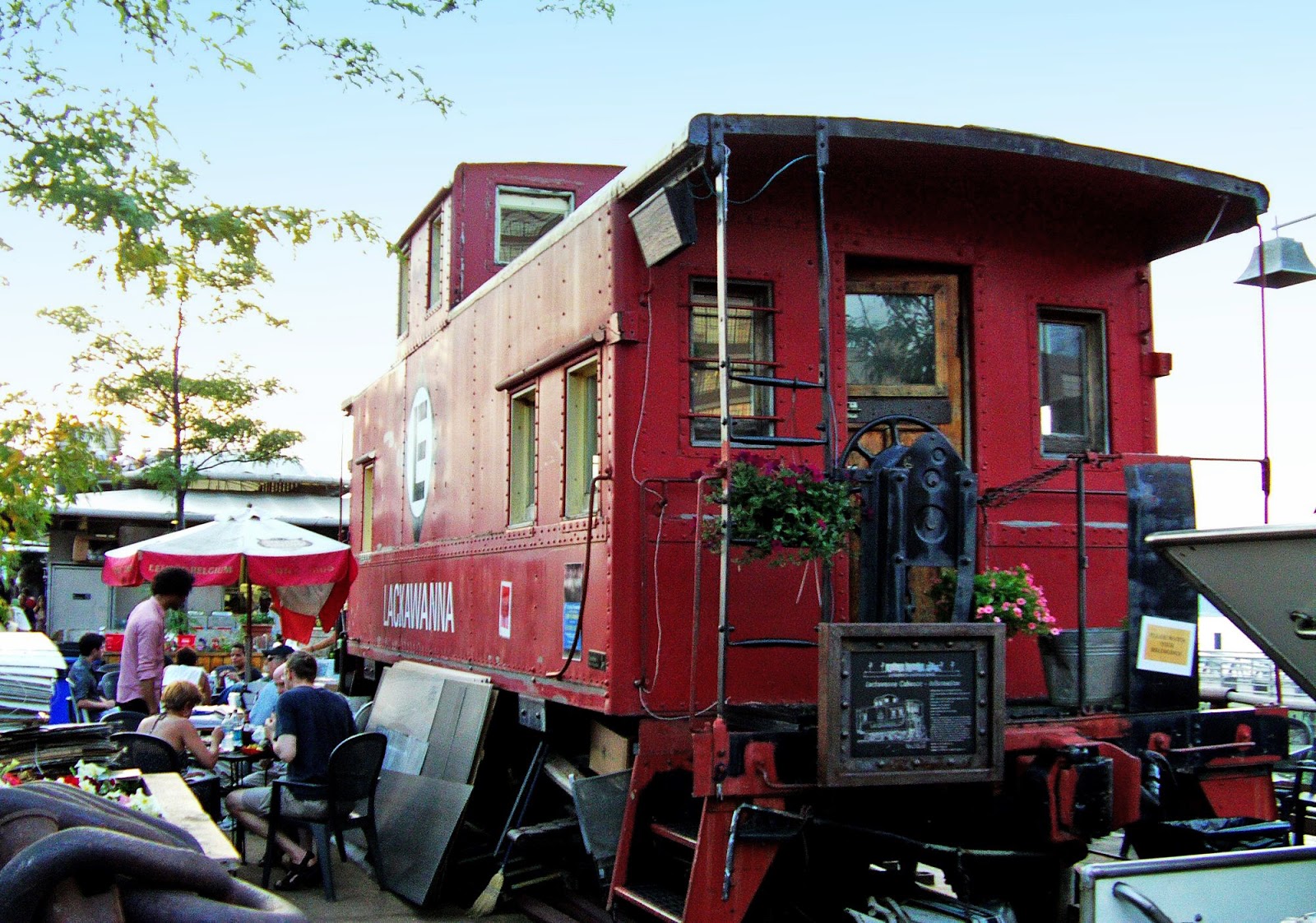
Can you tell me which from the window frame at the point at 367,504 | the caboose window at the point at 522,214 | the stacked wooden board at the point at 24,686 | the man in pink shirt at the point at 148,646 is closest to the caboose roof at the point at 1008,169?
the caboose window at the point at 522,214

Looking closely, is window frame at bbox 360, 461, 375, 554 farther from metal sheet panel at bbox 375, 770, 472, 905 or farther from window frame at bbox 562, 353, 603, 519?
window frame at bbox 562, 353, 603, 519

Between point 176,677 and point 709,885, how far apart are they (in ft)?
21.3

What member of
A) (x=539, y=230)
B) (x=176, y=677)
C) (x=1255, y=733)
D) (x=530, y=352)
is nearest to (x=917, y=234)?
(x=530, y=352)

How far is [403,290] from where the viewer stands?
11.2 meters

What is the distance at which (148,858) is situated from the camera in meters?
1.85

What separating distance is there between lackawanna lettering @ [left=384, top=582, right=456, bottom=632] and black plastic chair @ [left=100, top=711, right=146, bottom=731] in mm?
2043

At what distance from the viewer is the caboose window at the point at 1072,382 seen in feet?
21.9

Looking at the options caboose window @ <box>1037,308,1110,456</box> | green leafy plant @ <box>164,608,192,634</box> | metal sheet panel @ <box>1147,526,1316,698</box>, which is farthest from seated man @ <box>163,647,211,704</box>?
green leafy plant @ <box>164,608,192,634</box>

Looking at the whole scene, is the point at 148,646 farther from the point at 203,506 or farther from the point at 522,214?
the point at 203,506

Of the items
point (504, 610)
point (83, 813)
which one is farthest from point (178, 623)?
point (83, 813)

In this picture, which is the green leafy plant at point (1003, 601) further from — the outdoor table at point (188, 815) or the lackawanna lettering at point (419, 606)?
the lackawanna lettering at point (419, 606)

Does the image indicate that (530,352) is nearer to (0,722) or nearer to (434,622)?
(434,622)

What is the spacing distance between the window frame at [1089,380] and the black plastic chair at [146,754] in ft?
16.2

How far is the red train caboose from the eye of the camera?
16.6 ft
